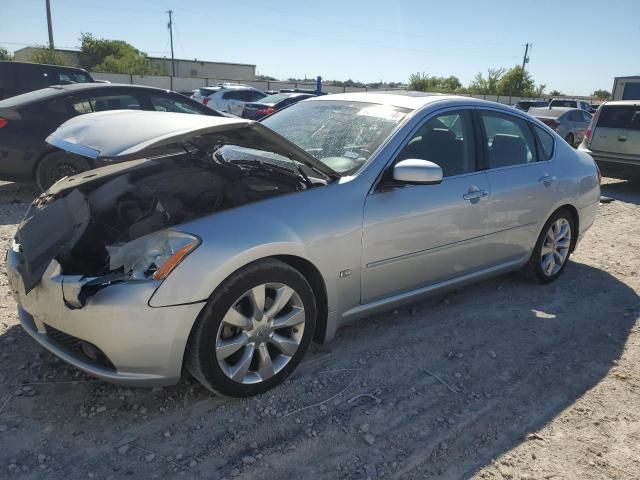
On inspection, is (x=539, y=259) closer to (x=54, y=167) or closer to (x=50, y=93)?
(x=54, y=167)

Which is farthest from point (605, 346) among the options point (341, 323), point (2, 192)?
point (2, 192)

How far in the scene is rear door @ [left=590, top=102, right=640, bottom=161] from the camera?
9273mm

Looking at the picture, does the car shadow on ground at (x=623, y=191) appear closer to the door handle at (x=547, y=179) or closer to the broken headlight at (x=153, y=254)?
the door handle at (x=547, y=179)

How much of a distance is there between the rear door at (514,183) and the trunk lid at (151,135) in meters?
1.52

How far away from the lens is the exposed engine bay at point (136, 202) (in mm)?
2621

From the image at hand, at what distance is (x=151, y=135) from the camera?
2568 millimetres

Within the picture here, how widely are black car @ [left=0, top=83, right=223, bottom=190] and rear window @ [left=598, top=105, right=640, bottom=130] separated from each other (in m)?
8.38

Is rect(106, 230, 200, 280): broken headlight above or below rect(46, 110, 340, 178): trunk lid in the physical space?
below

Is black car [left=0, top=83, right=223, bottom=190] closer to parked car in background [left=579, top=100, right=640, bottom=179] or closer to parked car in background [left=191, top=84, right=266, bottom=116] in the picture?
parked car in background [left=579, top=100, right=640, bottom=179]

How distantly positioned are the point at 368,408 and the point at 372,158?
1.49 metres

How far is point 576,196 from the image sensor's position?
466 centimetres

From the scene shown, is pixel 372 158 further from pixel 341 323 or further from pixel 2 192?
pixel 2 192

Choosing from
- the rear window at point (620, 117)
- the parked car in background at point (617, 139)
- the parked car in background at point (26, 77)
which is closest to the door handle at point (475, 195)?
the parked car in background at point (617, 139)

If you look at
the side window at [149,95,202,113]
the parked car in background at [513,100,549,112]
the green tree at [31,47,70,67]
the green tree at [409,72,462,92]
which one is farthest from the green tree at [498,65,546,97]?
the side window at [149,95,202,113]
